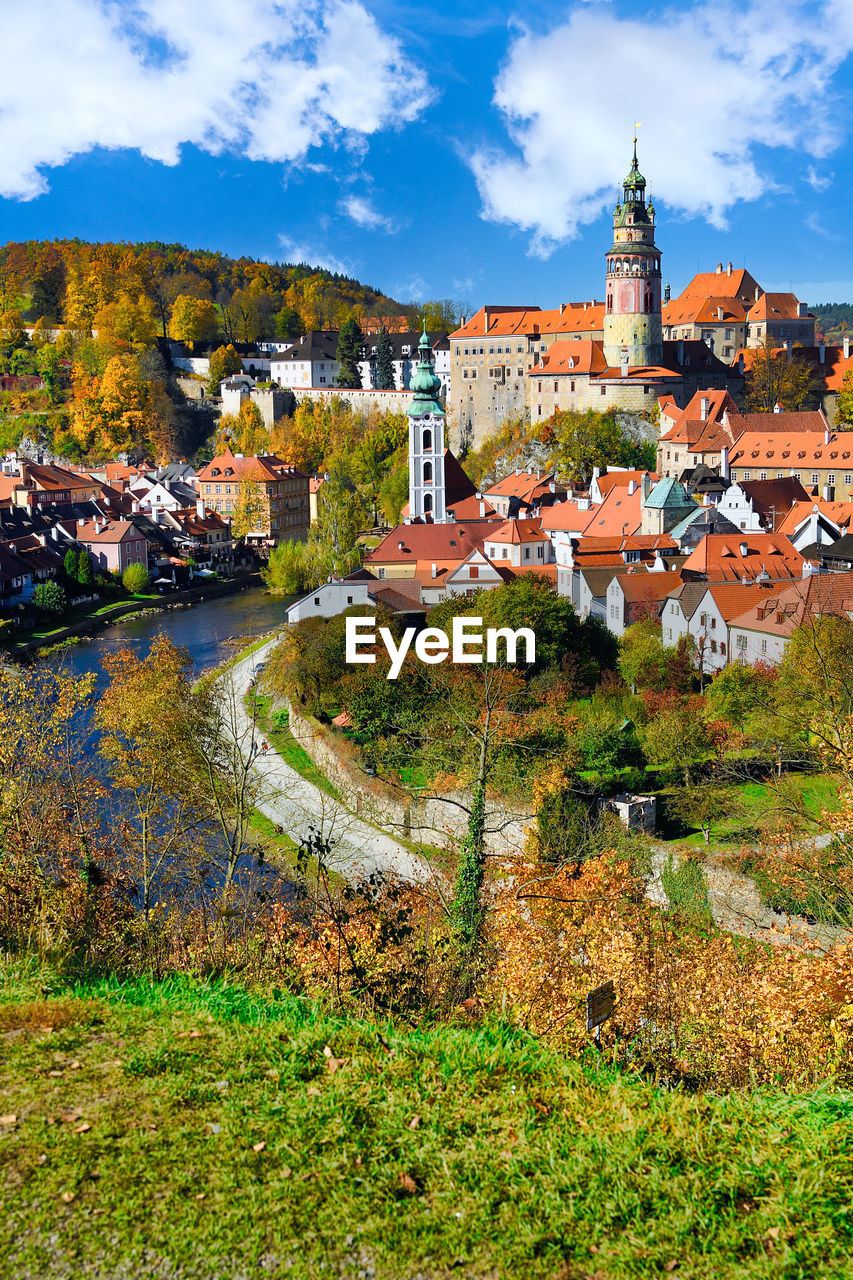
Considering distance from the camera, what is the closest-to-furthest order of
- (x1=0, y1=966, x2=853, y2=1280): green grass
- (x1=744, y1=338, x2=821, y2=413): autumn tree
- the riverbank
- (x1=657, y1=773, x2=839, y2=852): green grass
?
(x1=0, y1=966, x2=853, y2=1280): green grass < (x1=657, y1=773, x2=839, y2=852): green grass < the riverbank < (x1=744, y1=338, x2=821, y2=413): autumn tree

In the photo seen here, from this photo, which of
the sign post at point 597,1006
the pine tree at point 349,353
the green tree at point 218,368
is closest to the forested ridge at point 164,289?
the green tree at point 218,368

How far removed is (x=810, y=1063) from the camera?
19.1ft

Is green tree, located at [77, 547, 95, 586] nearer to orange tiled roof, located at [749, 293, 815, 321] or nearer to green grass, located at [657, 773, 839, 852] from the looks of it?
green grass, located at [657, 773, 839, 852]

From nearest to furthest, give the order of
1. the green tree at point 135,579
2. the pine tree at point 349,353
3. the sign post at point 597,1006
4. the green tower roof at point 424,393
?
the sign post at point 597,1006
the green tree at point 135,579
the green tower roof at point 424,393
the pine tree at point 349,353

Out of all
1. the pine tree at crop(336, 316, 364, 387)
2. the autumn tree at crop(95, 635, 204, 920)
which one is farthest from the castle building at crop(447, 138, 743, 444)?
the autumn tree at crop(95, 635, 204, 920)

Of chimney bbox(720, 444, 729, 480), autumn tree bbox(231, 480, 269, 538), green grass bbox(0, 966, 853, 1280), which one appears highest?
chimney bbox(720, 444, 729, 480)

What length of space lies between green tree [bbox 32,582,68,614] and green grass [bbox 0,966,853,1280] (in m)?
30.6

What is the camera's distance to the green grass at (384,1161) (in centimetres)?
335

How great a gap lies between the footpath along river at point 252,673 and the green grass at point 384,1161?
4084 mm

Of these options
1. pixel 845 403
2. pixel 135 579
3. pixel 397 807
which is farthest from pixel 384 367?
pixel 397 807

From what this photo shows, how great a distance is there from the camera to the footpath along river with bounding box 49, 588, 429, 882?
16.6 metres

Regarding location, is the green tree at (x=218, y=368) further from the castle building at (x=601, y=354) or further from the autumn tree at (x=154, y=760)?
the autumn tree at (x=154, y=760)

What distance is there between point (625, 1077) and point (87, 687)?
37.7 ft

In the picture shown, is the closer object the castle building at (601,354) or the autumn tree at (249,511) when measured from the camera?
the castle building at (601,354)
